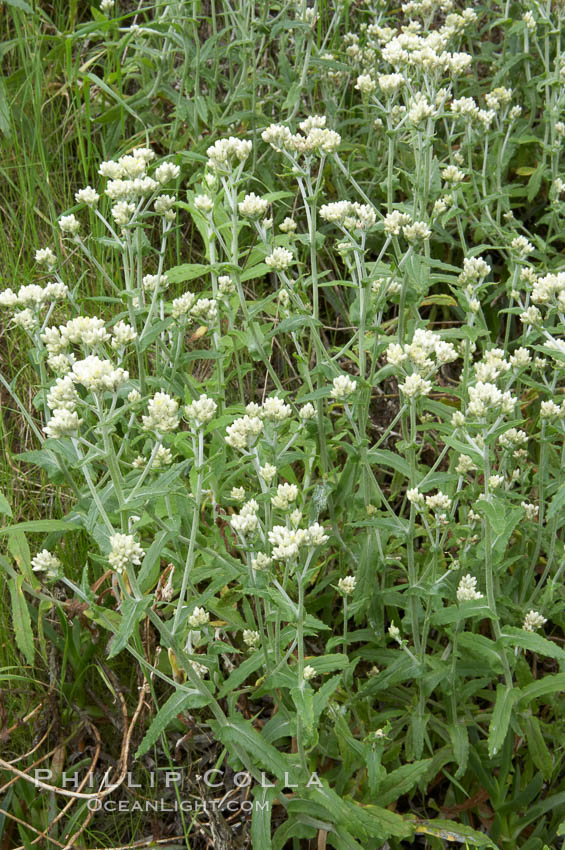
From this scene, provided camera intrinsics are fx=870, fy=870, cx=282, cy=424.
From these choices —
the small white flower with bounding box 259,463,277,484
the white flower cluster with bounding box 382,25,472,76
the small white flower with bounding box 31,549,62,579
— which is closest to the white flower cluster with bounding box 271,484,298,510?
the small white flower with bounding box 259,463,277,484

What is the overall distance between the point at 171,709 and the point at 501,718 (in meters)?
1.00

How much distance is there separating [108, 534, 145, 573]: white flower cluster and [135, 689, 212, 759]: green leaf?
18.2 inches

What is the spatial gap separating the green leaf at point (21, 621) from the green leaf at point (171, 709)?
0.51m

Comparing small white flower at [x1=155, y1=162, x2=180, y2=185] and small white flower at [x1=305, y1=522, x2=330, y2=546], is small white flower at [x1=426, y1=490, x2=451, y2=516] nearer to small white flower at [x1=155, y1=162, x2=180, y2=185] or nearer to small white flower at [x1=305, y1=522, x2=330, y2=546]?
small white flower at [x1=305, y1=522, x2=330, y2=546]

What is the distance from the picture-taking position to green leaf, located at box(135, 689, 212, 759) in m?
2.38

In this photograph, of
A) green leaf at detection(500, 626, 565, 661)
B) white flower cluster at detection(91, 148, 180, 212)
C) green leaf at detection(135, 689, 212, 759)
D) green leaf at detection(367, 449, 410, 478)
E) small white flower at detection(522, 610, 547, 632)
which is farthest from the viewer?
green leaf at detection(367, 449, 410, 478)

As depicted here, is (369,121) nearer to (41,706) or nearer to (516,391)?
(516,391)

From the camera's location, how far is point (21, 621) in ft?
9.04

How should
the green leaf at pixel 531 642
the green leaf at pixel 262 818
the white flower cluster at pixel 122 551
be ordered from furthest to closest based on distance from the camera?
the green leaf at pixel 531 642 < the green leaf at pixel 262 818 < the white flower cluster at pixel 122 551

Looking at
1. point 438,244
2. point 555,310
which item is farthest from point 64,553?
point 438,244

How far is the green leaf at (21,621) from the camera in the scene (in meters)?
2.70

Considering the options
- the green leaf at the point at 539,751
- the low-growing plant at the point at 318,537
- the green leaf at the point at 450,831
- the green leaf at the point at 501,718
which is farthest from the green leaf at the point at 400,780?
the green leaf at the point at 539,751

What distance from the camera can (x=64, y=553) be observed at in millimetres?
3424

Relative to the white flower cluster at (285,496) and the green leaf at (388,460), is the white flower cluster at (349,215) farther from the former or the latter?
the white flower cluster at (285,496)
